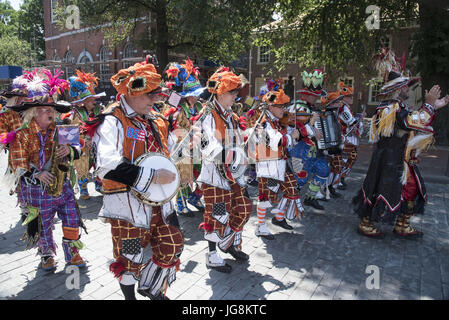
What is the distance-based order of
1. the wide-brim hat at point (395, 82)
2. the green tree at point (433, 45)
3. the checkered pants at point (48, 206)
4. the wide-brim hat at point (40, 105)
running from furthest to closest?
the green tree at point (433, 45), the wide-brim hat at point (395, 82), the checkered pants at point (48, 206), the wide-brim hat at point (40, 105)

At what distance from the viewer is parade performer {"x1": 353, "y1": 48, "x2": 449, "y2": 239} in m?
4.48

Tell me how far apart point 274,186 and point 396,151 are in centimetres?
192

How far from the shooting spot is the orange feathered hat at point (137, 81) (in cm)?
254

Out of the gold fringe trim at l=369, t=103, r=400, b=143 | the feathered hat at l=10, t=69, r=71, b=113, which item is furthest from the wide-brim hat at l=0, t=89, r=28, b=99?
the gold fringe trim at l=369, t=103, r=400, b=143

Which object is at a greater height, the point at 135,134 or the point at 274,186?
the point at 135,134

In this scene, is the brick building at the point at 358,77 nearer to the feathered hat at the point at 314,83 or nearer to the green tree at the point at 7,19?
the feathered hat at the point at 314,83

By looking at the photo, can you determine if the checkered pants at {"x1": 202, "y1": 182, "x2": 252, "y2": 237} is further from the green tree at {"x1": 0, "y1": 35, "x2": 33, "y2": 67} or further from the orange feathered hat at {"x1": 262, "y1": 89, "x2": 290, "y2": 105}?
the green tree at {"x1": 0, "y1": 35, "x2": 33, "y2": 67}

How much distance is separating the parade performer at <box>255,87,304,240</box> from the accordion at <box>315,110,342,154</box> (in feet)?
5.11

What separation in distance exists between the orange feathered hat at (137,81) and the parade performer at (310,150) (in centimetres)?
304

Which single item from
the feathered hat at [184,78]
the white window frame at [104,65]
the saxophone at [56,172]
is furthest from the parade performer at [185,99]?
the white window frame at [104,65]

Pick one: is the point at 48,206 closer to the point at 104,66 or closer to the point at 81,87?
the point at 81,87

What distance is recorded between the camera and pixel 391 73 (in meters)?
4.62

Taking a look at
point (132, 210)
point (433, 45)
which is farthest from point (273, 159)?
Result: point (433, 45)

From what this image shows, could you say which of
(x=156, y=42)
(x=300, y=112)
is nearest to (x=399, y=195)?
(x=300, y=112)
